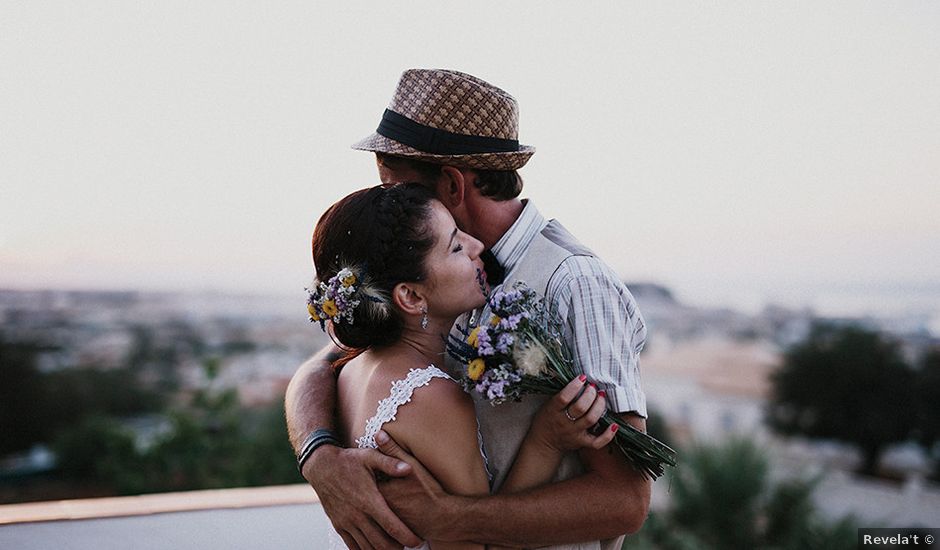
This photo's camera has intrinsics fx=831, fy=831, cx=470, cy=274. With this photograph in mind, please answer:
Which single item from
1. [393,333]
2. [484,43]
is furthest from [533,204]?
[484,43]

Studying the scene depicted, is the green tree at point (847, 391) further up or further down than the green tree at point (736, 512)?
further down

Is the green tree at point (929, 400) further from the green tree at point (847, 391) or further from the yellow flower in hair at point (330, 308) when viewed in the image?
the yellow flower in hair at point (330, 308)

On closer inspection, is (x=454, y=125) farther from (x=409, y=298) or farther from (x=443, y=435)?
(x=443, y=435)

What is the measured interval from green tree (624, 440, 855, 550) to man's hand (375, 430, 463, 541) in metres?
4.14

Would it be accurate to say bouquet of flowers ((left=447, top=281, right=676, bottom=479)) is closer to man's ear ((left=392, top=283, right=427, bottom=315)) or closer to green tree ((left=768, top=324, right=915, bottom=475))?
man's ear ((left=392, top=283, right=427, bottom=315))

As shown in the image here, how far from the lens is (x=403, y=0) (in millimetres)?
7180

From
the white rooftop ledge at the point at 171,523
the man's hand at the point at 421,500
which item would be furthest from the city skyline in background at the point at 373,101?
the man's hand at the point at 421,500

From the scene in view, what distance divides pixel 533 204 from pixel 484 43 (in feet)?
15.6

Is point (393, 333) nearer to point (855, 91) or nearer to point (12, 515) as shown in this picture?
point (12, 515)

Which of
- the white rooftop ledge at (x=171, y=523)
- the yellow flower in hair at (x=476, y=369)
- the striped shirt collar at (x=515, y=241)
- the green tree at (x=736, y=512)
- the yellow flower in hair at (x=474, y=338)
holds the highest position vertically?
the striped shirt collar at (x=515, y=241)

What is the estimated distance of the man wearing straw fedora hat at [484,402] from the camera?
6.05ft

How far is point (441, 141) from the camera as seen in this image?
2246 millimetres

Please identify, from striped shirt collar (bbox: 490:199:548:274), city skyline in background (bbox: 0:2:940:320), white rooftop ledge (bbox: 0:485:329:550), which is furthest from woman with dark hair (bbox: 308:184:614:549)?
city skyline in background (bbox: 0:2:940:320)

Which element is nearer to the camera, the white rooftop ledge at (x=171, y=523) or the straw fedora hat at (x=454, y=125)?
the straw fedora hat at (x=454, y=125)
